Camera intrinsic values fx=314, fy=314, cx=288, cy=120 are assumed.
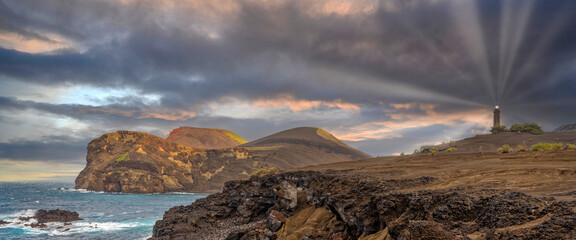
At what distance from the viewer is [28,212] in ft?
152

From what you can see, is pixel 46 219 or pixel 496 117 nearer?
pixel 46 219

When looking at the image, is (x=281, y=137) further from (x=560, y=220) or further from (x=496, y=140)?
(x=560, y=220)

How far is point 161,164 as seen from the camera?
11594 centimetres

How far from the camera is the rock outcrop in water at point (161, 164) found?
109 meters

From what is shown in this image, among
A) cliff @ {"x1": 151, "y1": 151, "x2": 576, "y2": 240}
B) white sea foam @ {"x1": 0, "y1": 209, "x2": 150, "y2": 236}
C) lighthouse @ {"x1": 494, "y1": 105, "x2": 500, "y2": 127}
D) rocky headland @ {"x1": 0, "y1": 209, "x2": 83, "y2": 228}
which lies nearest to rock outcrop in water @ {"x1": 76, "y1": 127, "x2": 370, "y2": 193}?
rocky headland @ {"x1": 0, "y1": 209, "x2": 83, "y2": 228}

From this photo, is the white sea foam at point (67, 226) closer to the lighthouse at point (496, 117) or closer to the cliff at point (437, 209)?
the cliff at point (437, 209)

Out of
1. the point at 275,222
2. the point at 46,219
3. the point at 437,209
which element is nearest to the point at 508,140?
the point at 275,222

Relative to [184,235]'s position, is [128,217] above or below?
below

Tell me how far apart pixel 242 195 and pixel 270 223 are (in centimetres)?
1655

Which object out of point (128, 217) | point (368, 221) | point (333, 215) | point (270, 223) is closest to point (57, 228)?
point (128, 217)

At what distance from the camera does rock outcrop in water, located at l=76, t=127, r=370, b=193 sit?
109000 millimetres

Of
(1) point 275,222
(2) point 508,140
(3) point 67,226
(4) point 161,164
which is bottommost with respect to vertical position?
(3) point 67,226

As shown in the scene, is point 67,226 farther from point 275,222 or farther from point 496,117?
point 496,117

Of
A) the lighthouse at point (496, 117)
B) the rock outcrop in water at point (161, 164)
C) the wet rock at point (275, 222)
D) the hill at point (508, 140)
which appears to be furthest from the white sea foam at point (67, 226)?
the rock outcrop in water at point (161, 164)
